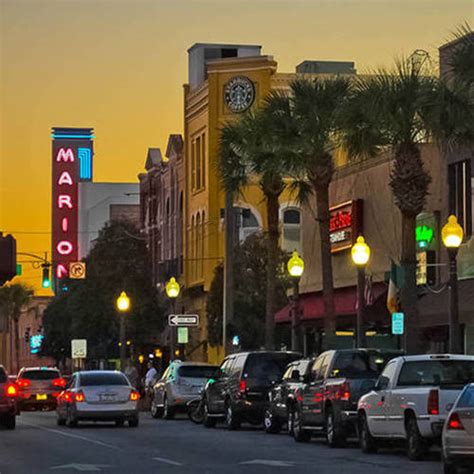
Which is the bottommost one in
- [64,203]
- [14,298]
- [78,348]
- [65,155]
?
[78,348]

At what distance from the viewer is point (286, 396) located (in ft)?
111

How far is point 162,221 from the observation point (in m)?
89.0

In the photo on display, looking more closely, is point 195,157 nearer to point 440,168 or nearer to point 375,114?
point 440,168

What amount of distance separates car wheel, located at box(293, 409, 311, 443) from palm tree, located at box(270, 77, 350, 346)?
39.5 feet

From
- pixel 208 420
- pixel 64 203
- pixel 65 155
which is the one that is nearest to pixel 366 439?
pixel 208 420

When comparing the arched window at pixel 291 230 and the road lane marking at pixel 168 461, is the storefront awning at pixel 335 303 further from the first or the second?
the road lane marking at pixel 168 461

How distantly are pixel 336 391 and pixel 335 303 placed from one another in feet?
73.5

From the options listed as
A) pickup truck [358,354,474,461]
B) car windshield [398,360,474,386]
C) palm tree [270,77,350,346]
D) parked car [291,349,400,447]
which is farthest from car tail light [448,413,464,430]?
palm tree [270,77,350,346]

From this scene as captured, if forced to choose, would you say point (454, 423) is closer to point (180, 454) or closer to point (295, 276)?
point (180, 454)

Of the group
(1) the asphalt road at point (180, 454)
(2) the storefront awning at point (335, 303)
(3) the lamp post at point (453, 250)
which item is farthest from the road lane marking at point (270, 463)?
(2) the storefront awning at point (335, 303)

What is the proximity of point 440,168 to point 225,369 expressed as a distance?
10.9 meters

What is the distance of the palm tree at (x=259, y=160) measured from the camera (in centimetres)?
4638

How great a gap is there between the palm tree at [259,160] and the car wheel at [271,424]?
11.9 meters

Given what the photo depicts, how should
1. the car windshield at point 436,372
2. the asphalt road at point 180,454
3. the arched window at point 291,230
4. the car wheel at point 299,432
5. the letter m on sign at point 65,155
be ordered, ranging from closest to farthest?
the asphalt road at point 180,454 → the car windshield at point 436,372 → the car wheel at point 299,432 → the arched window at point 291,230 → the letter m on sign at point 65,155
